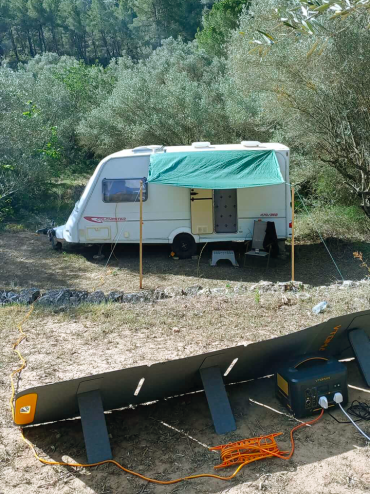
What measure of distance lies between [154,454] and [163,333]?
237 centimetres

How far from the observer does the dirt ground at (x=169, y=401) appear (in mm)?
3574

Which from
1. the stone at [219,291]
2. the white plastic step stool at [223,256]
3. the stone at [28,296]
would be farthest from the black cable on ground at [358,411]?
the white plastic step stool at [223,256]

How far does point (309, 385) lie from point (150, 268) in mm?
6019

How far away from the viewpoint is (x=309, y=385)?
4.22 metres

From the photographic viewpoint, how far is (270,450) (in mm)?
3836

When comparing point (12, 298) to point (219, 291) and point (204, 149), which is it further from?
point (204, 149)

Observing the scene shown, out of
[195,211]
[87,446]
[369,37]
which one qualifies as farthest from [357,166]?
[87,446]

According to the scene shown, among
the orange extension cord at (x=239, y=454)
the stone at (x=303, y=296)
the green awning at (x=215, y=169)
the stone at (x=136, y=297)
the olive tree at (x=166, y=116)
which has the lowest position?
the stone at (x=136, y=297)

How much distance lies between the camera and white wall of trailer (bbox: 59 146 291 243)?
1000 centimetres

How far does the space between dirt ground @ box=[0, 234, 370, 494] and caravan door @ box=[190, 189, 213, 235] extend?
1.26 m

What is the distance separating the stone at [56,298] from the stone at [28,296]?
0.15 metres

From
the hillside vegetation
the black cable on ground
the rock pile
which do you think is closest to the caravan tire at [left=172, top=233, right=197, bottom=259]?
the rock pile

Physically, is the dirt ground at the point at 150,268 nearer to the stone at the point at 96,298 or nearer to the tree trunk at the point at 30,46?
the stone at the point at 96,298

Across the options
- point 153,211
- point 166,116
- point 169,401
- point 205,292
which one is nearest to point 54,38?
point 166,116
